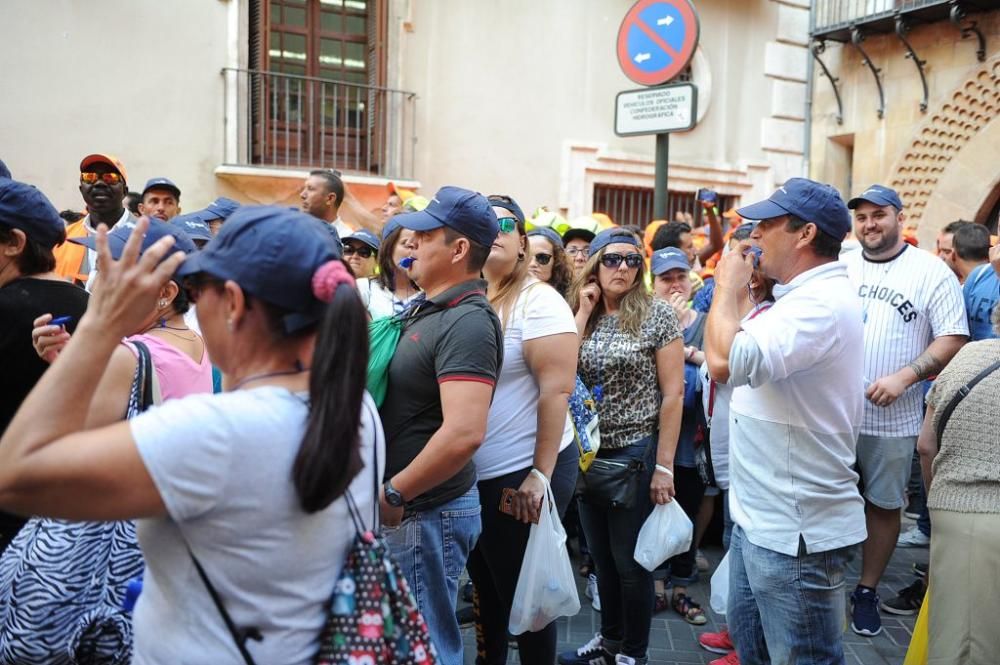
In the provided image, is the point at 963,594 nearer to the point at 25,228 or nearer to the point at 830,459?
the point at 830,459

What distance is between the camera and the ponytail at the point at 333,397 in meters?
1.47

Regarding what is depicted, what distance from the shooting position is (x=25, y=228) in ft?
8.59

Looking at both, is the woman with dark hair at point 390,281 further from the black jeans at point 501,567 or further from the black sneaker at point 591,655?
the black sneaker at point 591,655

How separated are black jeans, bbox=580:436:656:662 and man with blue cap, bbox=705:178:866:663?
953 mm

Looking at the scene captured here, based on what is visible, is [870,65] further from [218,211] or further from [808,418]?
[808,418]

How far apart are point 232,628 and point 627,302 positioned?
2875 mm

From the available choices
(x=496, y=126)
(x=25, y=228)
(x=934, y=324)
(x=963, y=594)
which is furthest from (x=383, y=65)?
(x=963, y=594)

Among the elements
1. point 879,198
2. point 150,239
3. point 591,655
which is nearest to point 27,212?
point 150,239

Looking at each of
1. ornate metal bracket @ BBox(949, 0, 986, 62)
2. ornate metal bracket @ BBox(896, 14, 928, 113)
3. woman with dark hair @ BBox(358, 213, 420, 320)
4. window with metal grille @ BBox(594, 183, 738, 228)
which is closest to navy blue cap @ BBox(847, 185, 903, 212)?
woman with dark hair @ BBox(358, 213, 420, 320)

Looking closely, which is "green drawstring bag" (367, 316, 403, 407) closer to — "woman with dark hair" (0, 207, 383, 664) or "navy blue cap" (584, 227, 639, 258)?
"woman with dark hair" (0, 207, 383, 664)

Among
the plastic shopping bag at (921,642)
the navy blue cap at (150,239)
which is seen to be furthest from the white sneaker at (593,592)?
the navy blue cap at (150,239)

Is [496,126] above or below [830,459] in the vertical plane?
above

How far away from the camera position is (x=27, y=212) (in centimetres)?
261

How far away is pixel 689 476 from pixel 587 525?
4.33 ft
